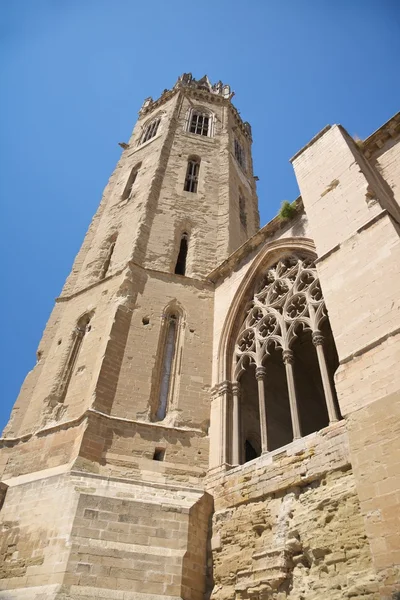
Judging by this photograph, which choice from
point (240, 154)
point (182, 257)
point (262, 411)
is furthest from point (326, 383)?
point (240, 154)

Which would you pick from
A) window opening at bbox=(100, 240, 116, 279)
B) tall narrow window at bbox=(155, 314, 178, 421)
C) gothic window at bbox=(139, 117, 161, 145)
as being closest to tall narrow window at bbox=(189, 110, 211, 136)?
gothic window at bbox=(139, 117, 161, 145)

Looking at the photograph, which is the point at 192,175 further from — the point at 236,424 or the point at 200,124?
the point at 236,424

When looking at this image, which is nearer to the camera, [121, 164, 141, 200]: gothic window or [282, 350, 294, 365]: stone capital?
[282, 350, 294, 365]: stone capital

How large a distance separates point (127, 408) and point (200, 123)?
15085 mm

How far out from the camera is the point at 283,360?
9555 millimetres

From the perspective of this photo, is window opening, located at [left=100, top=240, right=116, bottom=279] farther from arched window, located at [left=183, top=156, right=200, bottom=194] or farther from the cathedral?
arched window, located at [left=183, top=156, right=200, bottom=194]

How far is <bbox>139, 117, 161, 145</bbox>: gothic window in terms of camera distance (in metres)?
20.1

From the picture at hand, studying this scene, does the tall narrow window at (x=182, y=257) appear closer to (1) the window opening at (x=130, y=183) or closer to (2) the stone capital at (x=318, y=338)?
(1) the window opening at (x=130, y=183)

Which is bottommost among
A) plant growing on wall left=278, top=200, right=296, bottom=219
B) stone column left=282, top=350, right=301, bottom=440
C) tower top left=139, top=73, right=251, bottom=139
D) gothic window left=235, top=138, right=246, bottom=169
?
stone column left=282, top=350, right=301, bottom=440

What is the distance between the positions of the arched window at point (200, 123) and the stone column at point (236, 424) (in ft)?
43.5

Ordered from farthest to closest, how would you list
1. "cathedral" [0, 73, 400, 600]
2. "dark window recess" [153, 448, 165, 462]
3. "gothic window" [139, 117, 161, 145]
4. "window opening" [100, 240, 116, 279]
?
1. "gothic window" [139, 117, 161, 145]
2. "window opening" [100, 240, 116, 279]
3. "dark window recess" [153, 448, 165, 462]
4. "cathedral" [0, 73, 400, 600]

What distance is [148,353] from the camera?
10.1 m

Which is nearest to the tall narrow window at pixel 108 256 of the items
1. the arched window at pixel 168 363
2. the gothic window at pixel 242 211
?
the arched window at pixel 168 363

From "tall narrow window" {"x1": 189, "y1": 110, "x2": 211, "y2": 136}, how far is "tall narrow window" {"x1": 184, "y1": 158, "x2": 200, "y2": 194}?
2.86 metres
